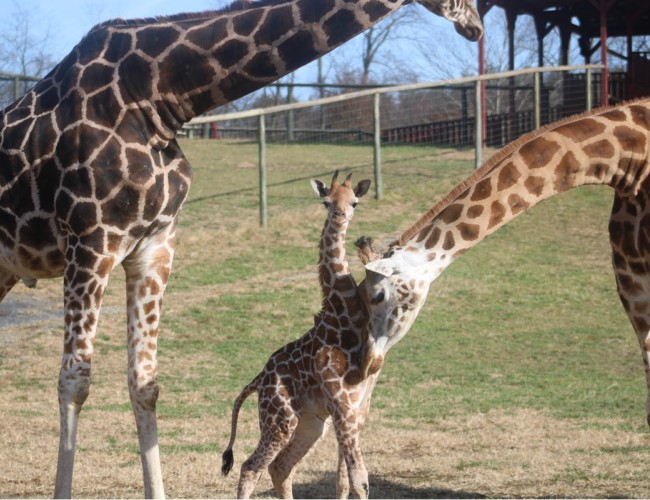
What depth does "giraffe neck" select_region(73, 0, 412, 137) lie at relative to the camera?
17.1 feet

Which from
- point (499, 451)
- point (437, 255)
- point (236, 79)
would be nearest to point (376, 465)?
point (499, 451)

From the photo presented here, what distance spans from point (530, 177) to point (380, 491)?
2.15 meters

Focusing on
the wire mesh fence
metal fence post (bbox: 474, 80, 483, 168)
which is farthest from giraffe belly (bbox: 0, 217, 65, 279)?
the wire mesh fence

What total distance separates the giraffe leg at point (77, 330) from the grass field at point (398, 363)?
101 cm

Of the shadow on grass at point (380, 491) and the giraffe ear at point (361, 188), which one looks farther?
the giraffe ear at point (361, 188)

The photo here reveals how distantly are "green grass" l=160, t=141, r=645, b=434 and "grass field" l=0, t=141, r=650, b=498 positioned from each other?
Result: 0.03 meters

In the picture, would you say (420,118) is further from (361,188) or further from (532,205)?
(532,205)

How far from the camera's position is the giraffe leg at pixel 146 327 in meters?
5.35

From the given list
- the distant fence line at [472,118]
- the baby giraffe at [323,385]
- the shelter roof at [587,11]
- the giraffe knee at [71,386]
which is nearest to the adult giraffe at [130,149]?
the giraffe knee at [71,386]

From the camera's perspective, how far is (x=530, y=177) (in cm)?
513

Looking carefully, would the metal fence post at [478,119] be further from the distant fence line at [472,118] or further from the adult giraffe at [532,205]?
the adult giraffe at [532,205]

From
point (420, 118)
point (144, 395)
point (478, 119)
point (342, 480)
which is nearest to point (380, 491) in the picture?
point (342, 480)

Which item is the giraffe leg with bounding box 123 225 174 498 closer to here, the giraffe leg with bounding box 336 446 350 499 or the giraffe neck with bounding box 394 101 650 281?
the giraffe leg with bounding box 336 446 350 499

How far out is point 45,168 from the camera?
5301mm
